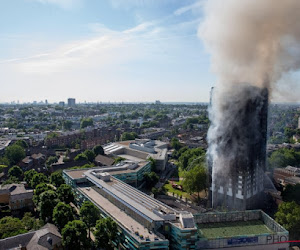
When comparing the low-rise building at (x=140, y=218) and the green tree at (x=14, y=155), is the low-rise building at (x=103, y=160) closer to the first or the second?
the green tree at (x=14, y=155)

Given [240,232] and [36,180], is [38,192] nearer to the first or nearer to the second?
[36,180]

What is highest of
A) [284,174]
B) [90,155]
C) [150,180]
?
[90,155]

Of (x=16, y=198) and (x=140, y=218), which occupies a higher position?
(x=140, y=218)

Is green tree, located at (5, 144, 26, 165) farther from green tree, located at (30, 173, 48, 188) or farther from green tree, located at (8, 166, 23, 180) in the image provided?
green tree, located at (30, 173, 48, 188)

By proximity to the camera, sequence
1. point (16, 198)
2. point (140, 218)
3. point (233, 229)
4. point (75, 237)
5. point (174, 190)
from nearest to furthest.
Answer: point (75, 237), point (140, 218), point (233, 229), point (16, 198), point (174, 190)

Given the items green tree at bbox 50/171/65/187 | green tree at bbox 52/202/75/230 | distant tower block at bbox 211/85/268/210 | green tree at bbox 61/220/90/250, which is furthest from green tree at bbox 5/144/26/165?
distant tower block at bbox 211/85/268/210

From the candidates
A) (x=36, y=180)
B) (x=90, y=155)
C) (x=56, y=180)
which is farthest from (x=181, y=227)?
(x=90, y=155)
